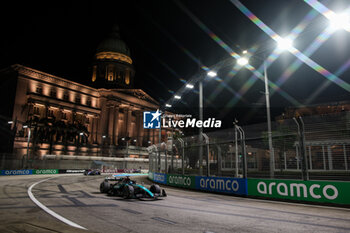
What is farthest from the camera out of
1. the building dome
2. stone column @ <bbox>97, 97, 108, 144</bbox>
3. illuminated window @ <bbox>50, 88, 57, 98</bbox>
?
the building dome

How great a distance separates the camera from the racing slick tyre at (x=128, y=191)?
11087 mm

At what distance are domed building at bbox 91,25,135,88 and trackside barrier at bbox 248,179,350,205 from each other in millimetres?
86464

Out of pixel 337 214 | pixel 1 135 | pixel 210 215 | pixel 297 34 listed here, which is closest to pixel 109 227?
pixel 210 215

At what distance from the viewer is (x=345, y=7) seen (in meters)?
11.6

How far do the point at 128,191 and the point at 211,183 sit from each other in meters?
5.54

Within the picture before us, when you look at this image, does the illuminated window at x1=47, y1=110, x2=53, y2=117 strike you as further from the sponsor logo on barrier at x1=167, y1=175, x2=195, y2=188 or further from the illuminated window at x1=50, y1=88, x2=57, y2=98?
the sponsor logo on barrier at x1=167, y1=175, x2=195, y2=188

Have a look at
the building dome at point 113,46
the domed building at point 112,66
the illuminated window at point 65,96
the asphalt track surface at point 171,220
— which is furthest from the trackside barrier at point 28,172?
the building dome at point 113,46

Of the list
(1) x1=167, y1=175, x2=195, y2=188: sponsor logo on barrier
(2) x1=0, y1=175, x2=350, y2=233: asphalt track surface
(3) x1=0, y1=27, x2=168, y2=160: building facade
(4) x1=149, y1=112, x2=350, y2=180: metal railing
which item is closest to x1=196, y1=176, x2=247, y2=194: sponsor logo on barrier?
(4) x1=149, y1=112, x2=350, y2=180: metal railing

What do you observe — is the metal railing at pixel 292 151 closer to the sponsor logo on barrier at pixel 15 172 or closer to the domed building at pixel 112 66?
the sponsor logo on barrier at pixel 15 172

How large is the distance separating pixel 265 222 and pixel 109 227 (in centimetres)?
388

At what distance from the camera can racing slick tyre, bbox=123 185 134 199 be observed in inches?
436

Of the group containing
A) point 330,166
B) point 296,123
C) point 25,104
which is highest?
point 25,104

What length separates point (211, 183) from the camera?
14.9 metres

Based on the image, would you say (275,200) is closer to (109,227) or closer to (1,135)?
(109,227)
